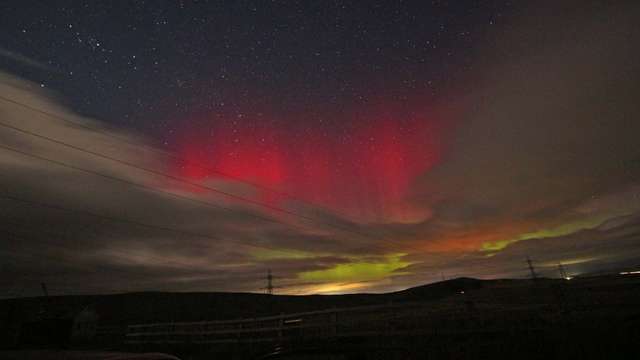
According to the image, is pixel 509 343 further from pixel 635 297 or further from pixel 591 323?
pixel 635 297

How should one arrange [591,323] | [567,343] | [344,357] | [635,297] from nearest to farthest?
1. [344,357]
2. [567,343]
3. [591,323]
4. [635,297]

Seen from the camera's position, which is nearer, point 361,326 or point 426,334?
point 426,334

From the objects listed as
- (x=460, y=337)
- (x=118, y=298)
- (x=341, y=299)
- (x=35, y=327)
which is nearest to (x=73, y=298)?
(x=118, y=298)

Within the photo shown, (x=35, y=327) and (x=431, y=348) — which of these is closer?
(x=431, y=348)

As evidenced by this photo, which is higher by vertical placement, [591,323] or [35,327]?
[35,327]

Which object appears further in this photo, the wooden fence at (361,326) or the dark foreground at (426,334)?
the wooden fence at (361,326)

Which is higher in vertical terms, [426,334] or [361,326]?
[361,326]

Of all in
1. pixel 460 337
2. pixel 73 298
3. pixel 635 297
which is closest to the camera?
pixel 460 337

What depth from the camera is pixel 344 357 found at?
438 centimetres

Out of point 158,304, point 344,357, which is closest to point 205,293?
point 158,304

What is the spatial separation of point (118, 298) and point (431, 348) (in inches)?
7115

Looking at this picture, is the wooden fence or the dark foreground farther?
the wooden fence

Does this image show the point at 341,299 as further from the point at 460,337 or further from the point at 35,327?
the point at 460,337

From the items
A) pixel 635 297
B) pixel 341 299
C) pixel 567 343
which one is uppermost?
pixel 341 299
